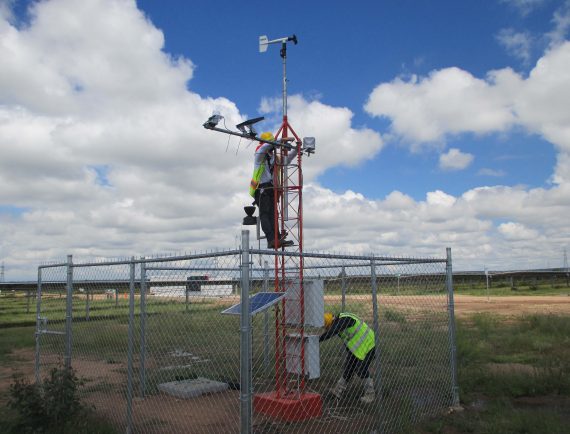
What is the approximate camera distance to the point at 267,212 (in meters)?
7.12

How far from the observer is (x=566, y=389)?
855cm

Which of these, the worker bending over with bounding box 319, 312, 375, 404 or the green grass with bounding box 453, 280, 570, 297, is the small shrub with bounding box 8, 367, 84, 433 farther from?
the green grass with bounding box 453, 280, 570, 297

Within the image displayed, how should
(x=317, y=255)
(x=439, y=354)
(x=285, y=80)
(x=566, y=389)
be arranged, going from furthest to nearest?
1. (x=439, y=354)
2. (x=566, y=389)
3. (x=285, y=80)
4. (x=317, y=255)

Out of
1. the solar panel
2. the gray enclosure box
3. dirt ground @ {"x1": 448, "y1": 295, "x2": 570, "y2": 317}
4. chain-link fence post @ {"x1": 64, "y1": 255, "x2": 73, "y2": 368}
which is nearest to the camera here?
the solar panel

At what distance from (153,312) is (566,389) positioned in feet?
24.0

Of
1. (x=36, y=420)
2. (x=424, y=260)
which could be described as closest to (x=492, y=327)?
(x=424, y=260)

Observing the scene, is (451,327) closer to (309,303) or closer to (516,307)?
(309,303)

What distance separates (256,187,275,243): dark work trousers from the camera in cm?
704

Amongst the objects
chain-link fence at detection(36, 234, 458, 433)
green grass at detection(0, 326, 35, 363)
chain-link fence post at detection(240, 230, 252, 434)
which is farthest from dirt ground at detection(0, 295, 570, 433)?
green grass at detection(0, 326, 35, 363)

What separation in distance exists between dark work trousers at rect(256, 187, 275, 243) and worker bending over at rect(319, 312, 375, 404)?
1.85m

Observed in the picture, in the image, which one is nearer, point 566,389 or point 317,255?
point 317,255

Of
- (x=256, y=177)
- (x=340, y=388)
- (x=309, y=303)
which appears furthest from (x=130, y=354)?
(x=340, y=388)

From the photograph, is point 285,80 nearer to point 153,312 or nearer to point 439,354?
point 153,312

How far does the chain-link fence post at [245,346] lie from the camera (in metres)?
4.44
